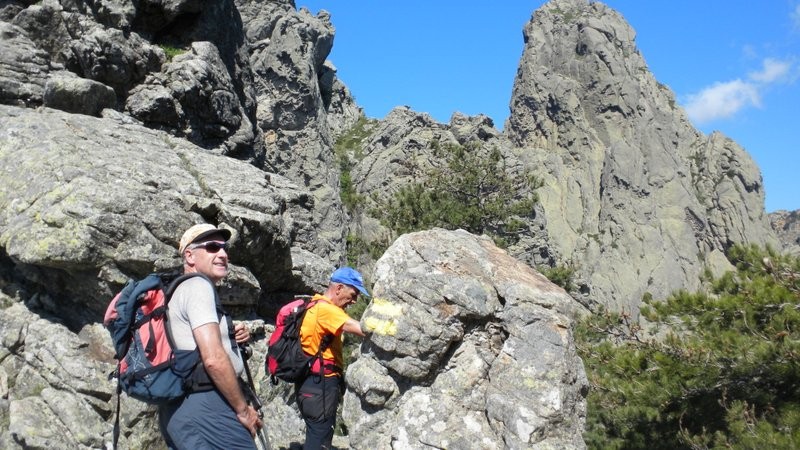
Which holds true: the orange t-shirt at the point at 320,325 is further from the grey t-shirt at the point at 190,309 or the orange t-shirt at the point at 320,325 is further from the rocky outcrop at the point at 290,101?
the rocky outcrop at the point at 290,101

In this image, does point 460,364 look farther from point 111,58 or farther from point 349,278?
point 111,58

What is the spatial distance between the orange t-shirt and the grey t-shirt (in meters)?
1.69

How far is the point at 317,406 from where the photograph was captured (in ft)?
19.4

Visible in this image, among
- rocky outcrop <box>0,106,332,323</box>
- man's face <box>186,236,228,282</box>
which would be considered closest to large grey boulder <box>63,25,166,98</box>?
rocky outcrop <box>0,106,332,323</box>

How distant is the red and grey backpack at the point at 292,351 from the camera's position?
590cm

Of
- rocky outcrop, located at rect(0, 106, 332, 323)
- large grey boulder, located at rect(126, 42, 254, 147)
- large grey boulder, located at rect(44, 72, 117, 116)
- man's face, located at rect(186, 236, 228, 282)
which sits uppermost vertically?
large grey boulder, located at rect(126, 42, 254, 147)

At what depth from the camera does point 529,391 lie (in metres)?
5.97

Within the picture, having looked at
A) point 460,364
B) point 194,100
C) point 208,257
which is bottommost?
point 460,364

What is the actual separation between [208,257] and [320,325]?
1.68m

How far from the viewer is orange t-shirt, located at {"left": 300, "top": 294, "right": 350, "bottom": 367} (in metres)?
5.84

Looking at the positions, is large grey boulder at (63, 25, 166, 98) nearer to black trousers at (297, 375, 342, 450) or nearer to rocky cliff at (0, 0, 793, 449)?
rocky cliff at (0, 0, 793, 449)

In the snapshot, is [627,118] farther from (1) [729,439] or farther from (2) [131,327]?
(2) [131,327]

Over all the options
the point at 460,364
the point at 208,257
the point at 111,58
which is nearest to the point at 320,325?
the point at 460,364

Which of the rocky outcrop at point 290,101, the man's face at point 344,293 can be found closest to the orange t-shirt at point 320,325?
the man's face at point 344,293
